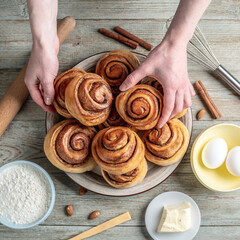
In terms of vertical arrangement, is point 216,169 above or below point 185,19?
below

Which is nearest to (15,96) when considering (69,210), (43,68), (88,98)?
(43,68)

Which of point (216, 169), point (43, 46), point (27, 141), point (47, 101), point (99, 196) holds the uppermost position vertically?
point (43, 46)

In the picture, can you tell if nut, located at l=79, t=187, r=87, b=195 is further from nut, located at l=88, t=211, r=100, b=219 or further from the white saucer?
the white saucer

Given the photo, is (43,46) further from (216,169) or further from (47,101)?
(216,169)

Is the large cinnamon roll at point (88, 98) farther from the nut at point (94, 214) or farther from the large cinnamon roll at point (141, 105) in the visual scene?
the nut at point (94, 214)

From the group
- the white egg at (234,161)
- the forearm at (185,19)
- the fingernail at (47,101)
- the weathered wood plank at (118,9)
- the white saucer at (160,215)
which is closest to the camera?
the forearm at (185,19)

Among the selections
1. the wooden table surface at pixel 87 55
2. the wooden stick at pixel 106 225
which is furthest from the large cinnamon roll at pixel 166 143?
the wooden stick at pixel 106 225
